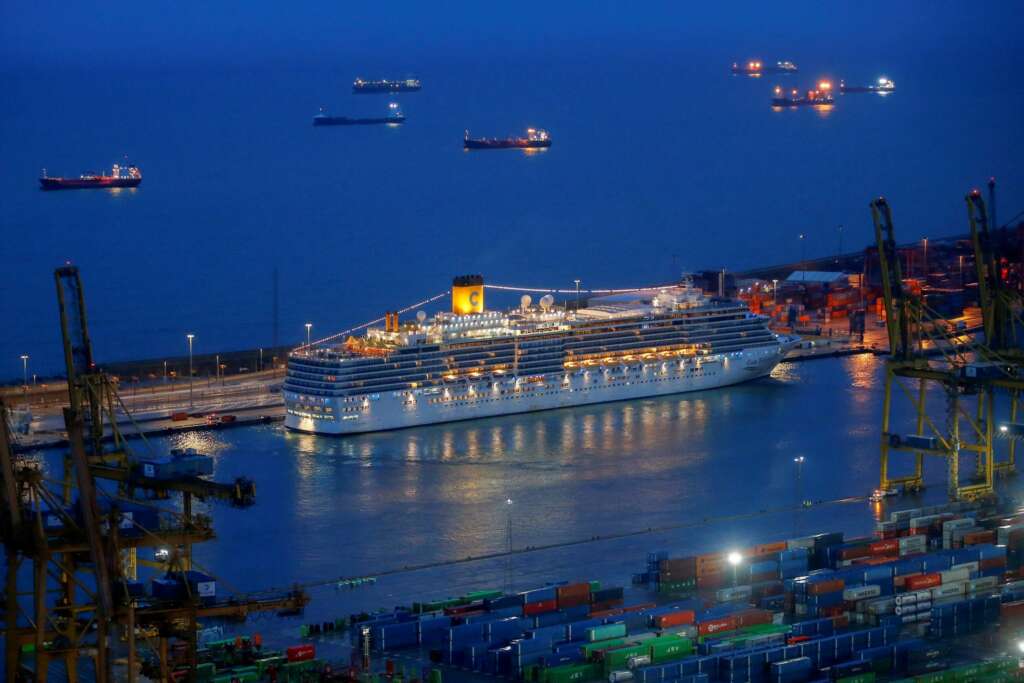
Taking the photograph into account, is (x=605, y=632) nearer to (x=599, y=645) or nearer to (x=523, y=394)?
(x=599, y=645)

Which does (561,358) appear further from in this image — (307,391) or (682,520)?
(682,520)

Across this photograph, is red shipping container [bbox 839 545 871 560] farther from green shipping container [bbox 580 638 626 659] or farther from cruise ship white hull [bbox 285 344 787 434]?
cruise ship white hull [bbox 285 344 787 434]

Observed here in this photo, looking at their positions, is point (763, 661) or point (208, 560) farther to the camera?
point (208, 560)

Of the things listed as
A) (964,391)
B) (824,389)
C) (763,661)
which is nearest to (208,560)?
(763,661)

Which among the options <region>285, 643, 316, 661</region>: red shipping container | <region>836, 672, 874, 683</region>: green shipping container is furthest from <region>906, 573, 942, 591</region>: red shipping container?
<region>285, 643, 316, 661</region>: red shipping container

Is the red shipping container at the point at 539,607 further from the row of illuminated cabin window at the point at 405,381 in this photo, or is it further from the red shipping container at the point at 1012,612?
the row of illuminated cabin window at the point at 405,381

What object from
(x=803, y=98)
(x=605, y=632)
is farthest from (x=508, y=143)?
(x=605, y=632)
